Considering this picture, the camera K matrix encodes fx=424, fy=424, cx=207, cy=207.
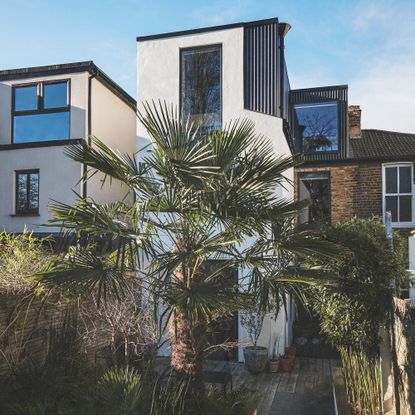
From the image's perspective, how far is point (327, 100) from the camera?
13.7 metres

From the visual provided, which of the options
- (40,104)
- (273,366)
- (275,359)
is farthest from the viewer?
(40,104)

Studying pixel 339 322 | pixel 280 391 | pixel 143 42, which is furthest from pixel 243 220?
pixel 143 42

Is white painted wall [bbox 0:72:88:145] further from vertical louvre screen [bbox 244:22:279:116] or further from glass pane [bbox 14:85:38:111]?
vertical louvre screen [bbox 244:22:279:116]

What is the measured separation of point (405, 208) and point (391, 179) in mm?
984

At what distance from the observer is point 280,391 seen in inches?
313

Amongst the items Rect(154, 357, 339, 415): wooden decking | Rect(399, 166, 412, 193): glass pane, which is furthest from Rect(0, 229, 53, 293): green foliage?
Rect(399, 166, 412, 193): glass pane

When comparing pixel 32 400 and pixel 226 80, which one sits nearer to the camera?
pixel 32 400

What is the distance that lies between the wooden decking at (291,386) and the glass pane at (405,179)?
600cm

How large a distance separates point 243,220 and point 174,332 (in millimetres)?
1625

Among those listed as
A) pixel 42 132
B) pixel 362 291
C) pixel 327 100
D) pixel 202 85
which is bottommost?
pixel 362 291

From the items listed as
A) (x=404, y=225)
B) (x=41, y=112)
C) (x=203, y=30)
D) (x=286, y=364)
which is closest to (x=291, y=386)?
(x=286, y=364)

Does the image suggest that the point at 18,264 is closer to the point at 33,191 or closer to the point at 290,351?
the point at 290,351

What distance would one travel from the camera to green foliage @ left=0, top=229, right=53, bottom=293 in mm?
5559

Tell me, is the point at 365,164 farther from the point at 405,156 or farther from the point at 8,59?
the point at 8,59
